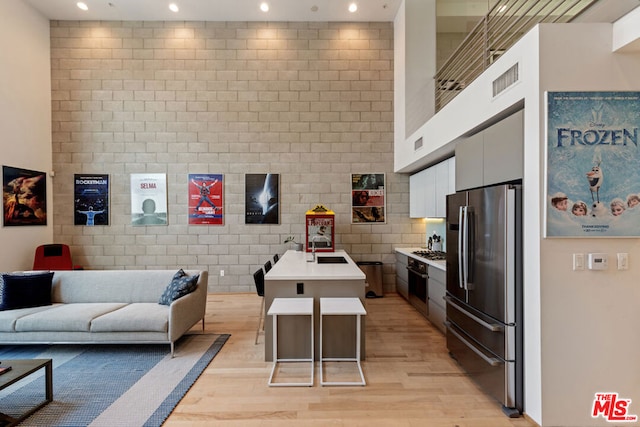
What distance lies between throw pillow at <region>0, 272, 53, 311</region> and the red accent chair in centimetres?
183

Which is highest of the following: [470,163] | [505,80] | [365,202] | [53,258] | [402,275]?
[505,80]

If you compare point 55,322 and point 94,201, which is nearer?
point 55,322

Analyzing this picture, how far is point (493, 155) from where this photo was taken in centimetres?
255

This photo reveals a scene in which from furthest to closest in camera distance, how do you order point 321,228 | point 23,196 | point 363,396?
point 321,228 → point 23,196 → point 363,396

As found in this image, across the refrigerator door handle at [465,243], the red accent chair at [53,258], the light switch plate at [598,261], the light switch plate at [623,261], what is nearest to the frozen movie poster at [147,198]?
the red accent chair at [53,258]

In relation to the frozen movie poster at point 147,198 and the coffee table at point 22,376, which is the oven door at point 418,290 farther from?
the frozen movie poster at point 147,198

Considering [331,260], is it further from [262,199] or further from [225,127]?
[225,127]

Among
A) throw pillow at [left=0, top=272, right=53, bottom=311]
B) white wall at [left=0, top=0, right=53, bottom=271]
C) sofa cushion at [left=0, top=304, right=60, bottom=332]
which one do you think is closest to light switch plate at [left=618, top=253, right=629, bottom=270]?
sofa cushion at [left=0, top=304, right=60, bottom=332]

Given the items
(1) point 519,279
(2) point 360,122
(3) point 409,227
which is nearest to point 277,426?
(1) point 519,279

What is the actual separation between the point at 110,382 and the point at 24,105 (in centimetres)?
525

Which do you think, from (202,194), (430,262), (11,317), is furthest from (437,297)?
(11,317)

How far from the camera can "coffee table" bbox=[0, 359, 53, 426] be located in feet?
7.00

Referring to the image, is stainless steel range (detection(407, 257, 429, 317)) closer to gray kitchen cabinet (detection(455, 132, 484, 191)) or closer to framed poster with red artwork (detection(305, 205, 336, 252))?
framed poster with red artwork (detection(305, 205, 336, 252))

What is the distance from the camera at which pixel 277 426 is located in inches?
86.0
